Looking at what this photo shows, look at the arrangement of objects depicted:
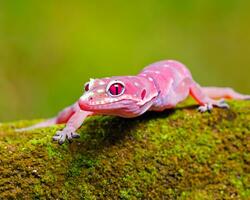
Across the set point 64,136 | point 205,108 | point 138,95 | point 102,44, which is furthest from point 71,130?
point 102,44

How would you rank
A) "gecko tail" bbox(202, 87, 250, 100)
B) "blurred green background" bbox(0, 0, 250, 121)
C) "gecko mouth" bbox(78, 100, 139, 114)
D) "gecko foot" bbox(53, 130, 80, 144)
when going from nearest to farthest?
"gecko mouth" bbox(78, 100, 139, 114) → "gecko foot" bbox(53, 130, 80, 144) → "gecko tail" bbox(202, 87, 250, 100) → "blurred green background" bbox(0, 0, 250, 121)

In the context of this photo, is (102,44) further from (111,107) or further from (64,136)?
(111,107)

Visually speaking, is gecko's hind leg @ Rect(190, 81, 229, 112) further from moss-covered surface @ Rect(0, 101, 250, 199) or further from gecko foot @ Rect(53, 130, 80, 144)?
gecko foot @ Rect(53, 130, 80, 144)

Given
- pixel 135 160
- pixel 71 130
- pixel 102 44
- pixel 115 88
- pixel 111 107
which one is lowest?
pixel 102 44

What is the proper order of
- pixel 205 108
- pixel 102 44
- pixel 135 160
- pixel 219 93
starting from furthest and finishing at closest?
1. pixel 102 44
2. pixel 219 93
3. pixel 205 108
4. pixel 135 160

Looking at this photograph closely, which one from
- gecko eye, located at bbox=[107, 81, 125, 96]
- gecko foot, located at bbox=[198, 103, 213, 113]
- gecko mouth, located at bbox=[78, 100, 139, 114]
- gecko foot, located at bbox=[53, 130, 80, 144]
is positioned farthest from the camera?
gecko foot, located at bbox=[198, 103, 213, 113]

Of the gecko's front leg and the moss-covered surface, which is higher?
the gecko's front leg

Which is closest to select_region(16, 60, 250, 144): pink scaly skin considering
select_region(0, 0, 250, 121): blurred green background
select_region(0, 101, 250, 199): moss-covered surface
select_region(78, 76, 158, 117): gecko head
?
select_region(78, 76, 158, 117): gecko head

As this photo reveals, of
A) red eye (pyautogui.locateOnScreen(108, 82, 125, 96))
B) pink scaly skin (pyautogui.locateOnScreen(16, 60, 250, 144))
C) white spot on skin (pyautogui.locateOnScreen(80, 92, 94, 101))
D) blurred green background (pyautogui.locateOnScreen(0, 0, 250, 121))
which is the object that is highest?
red eye (pyautogui.locateOnScreen(108, 82, 125, 96))
